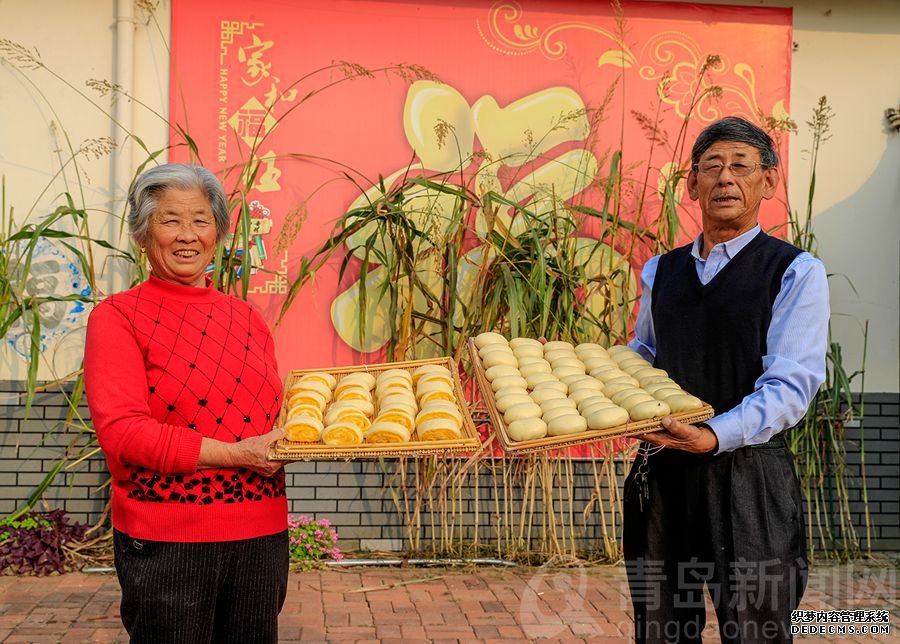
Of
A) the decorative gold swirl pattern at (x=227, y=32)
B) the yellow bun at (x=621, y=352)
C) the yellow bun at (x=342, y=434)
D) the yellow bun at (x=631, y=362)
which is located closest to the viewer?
the yellow bun at (x=342, y=434)

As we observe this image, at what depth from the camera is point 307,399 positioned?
2.22m

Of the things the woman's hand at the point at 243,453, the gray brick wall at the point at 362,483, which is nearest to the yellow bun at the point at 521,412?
the woman's hand at the point at 243,453

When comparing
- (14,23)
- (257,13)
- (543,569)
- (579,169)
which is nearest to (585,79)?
(579,169)

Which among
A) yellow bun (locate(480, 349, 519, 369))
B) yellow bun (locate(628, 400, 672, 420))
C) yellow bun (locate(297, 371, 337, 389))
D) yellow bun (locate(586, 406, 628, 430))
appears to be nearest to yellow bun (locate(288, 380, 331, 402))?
yellow bun (locate(297, 371, 337, 389))

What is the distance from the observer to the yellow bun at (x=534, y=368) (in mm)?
2494

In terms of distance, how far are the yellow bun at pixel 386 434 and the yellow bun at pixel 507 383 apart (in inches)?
14.9

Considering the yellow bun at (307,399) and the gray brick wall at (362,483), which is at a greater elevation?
the yellow bun at (307,399)

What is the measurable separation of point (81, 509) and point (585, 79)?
3.31 meters

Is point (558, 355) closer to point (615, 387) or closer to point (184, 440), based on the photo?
point (615, 387)

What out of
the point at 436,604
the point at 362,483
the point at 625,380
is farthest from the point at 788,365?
the point at 362,483

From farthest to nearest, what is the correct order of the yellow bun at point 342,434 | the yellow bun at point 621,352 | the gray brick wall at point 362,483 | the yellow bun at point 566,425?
1. the gray brick wall at point 362,483
2. the yellow bun at point 621,352
3. the yellow bun at point 566,425
4. the yellow bun at point 342,434

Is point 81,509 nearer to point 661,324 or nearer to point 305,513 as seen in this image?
point 305,513

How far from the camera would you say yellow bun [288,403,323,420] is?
208 cm

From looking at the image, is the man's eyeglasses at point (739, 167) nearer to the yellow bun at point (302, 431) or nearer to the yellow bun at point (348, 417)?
the yellow bun at point (348, 417)
